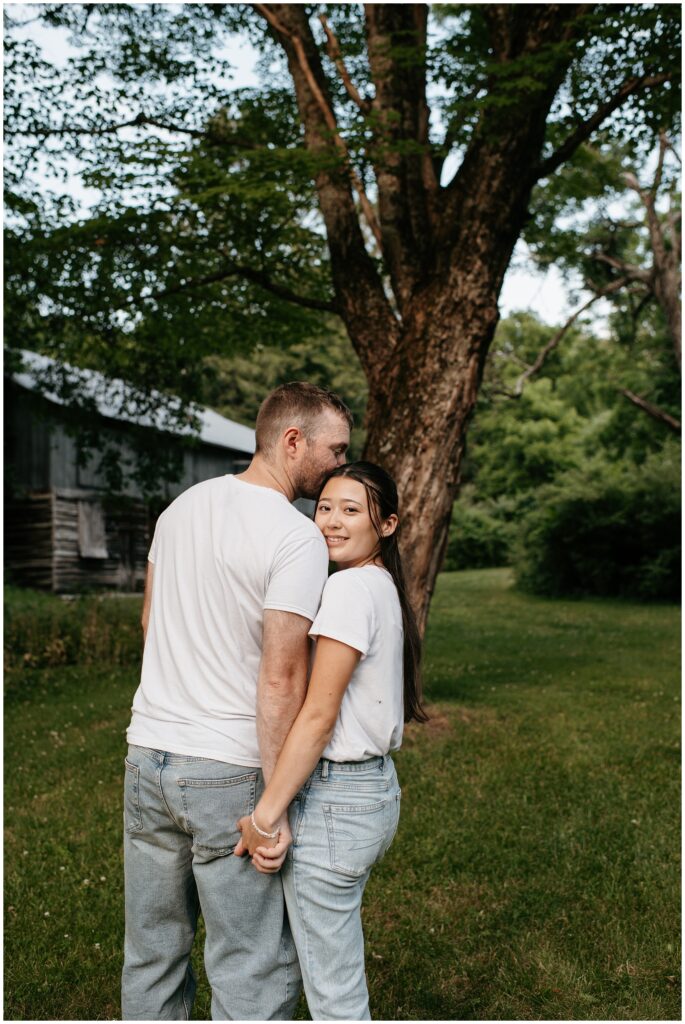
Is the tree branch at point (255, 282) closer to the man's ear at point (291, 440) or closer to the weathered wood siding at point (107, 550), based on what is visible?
the man's ear at point (291, 440)

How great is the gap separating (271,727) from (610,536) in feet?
70.8

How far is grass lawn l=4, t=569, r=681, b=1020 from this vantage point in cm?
422

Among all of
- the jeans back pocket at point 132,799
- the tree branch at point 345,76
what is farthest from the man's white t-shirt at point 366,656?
the tree branch at point 345,76

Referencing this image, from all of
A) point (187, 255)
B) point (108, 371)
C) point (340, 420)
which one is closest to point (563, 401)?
point (108, 371)

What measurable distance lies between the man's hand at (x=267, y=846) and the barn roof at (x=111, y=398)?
1336 cm

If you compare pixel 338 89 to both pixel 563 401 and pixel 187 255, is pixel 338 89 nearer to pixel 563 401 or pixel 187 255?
pixel 187 255

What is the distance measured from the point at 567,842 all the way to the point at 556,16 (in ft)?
22.0

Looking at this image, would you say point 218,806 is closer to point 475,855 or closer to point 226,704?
point 226,704

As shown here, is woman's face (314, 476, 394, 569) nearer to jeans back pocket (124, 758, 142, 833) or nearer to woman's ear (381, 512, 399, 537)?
woman's ear (381, 512, 399, 537)

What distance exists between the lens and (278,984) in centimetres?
269

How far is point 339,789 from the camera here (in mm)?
2605

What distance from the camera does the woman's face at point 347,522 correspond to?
2.81m

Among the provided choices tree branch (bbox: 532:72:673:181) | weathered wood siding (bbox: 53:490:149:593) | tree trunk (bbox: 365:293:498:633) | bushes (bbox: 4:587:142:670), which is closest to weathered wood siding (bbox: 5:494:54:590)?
weathered wood siding (bbox: 53:490:149:593)

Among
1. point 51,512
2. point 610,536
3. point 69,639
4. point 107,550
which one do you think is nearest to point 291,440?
point 69,639
